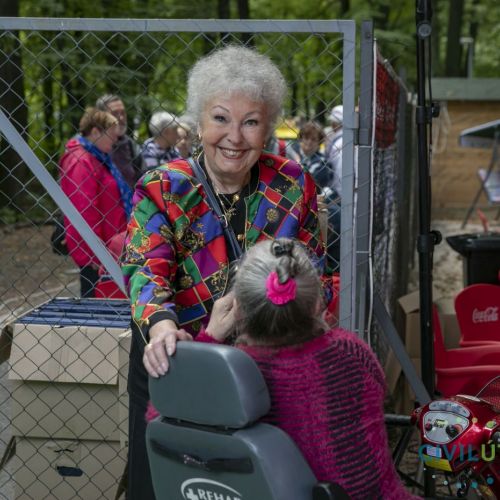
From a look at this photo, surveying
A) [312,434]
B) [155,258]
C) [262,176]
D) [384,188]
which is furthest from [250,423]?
[384,188]

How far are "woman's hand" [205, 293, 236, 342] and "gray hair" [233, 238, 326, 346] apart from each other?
0.46 ft

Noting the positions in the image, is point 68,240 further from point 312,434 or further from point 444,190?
point 444,190

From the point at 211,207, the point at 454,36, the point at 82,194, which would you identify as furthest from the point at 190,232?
the point at 454,36

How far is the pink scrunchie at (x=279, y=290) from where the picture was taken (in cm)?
238

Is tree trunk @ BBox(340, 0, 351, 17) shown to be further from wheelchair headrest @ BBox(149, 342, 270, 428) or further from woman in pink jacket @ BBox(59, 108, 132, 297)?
wheelchair headrest @ BBox(149, 342, 270, 428)

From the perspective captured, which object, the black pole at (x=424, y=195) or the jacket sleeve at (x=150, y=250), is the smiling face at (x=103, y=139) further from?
the jacket sleeve at (x=150, y=250)

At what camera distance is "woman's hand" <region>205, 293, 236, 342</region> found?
266 cm

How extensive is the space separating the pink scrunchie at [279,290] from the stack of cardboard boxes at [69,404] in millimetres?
1829

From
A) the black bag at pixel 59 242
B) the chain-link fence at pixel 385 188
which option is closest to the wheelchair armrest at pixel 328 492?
the chain-link fence at pixel 385 188

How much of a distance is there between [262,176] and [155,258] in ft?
1.53

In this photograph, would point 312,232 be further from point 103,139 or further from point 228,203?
point 103,139

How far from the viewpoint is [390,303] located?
21.4 feet

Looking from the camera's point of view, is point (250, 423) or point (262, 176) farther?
point (262, 176)

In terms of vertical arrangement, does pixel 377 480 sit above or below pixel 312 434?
below
